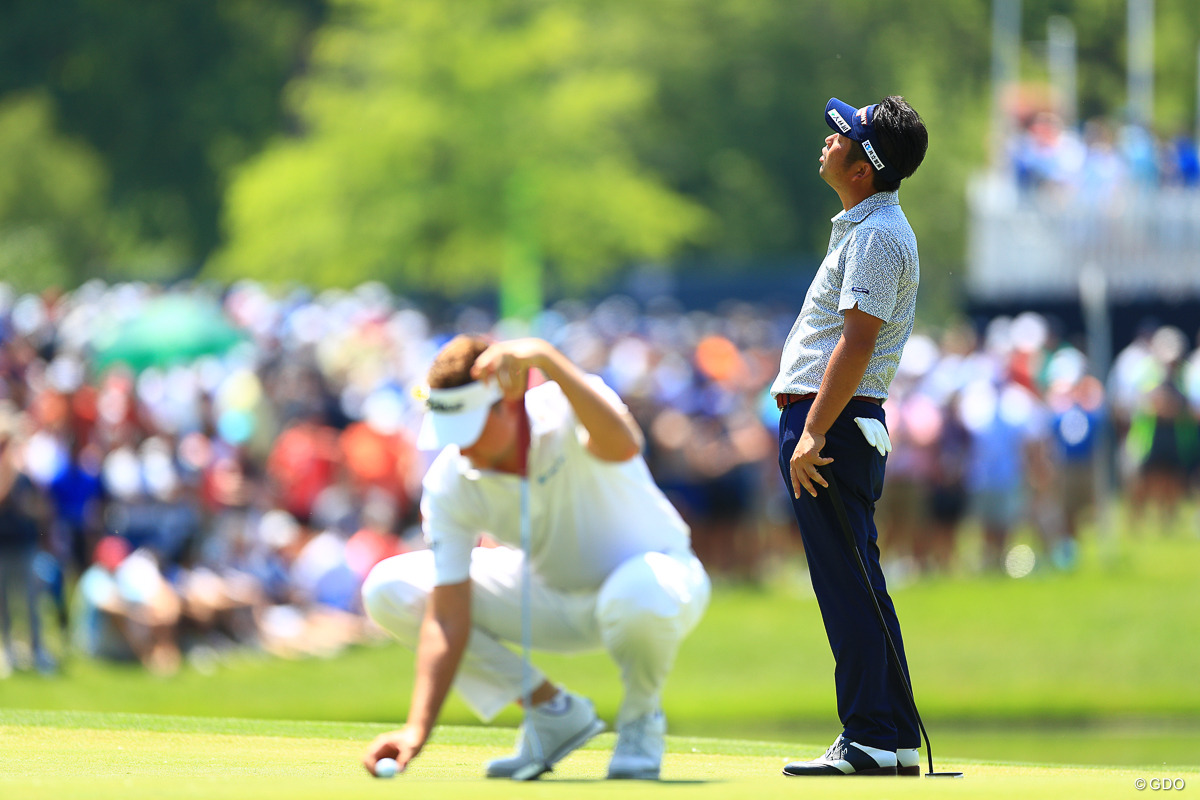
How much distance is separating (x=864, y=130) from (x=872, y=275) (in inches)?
17.5

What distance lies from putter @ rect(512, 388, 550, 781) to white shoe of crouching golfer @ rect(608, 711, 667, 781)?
22 cm

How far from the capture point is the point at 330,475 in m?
15.1

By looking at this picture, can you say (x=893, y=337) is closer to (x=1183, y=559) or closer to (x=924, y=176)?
(x=1183, y=559)

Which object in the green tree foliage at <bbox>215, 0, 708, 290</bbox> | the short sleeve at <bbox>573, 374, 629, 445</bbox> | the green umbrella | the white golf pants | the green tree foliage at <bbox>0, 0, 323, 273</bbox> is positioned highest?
the green tree foliage at <bbox>0, 0, 323, 273</bbox>

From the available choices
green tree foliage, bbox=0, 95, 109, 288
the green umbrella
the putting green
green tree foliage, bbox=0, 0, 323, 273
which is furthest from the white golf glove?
green tree foliage, bbox=0, 0, 323, 273

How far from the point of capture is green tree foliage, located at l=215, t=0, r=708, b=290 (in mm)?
35531

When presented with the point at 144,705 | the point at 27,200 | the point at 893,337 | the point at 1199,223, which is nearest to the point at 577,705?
the point at 893,337

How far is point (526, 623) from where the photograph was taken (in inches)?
207

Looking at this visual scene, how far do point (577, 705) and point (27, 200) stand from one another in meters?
38.9

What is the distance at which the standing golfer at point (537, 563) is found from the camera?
4812mm

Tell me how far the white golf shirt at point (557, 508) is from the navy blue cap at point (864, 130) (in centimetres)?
101

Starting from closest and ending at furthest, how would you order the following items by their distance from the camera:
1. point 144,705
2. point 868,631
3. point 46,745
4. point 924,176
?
point 868,631 → point 46,745 → point 144,705 → point 924,176

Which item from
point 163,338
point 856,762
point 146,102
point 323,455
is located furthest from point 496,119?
point 856,762

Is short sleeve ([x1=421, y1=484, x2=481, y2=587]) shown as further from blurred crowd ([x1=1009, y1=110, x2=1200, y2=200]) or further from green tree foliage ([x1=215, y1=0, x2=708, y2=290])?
green tree foliage ([x1=215, y1=0, x2=708, y2=290])
